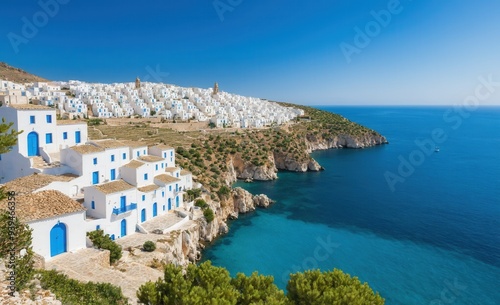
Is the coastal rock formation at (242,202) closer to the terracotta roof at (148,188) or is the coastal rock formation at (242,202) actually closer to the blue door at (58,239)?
the terracotta roof at (148,188)

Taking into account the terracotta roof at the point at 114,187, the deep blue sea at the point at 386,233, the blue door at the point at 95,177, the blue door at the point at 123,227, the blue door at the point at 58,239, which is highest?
the blue door at the point at 95,177

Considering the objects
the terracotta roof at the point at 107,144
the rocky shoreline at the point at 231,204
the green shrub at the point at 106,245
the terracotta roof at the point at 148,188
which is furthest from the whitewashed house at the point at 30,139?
the rocky shoreline at the point at 231,204

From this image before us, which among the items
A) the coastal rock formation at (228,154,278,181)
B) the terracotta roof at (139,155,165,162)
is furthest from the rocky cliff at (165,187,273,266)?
the coastal rock formation at (228,154,278,181)

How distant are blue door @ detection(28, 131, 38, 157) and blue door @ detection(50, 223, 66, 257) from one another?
9498mm

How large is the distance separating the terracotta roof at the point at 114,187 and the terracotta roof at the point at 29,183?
2.72m

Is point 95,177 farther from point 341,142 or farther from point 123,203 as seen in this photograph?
point 341,142

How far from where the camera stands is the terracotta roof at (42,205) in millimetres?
16297

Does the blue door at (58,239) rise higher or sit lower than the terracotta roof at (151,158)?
lower

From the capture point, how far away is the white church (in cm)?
1722

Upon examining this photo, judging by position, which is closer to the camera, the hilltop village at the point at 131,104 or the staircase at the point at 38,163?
the staircase at the point at 38,163

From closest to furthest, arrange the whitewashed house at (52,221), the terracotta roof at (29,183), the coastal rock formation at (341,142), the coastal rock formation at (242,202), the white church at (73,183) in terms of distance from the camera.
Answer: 1. the whitewashed house at (52,221)
2. the white church at (73,183)
3. the terracotta roof at (29,183)
4. the coastal rock formation at (242,202)
5. the coastal rock formation at (341,142)

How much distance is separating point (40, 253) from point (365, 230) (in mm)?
28701

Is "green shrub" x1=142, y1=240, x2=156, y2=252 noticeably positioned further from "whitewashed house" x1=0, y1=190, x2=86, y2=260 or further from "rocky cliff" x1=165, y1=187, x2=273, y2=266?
"whitewashed house" x1=0, y1=190, x2=86, y2=260

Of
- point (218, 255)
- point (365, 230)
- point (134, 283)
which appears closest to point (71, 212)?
point (134, 283)
